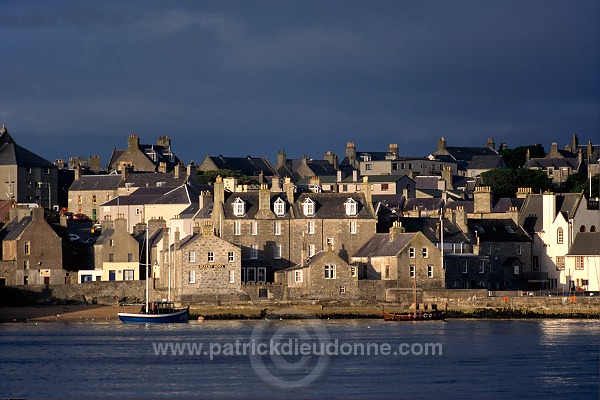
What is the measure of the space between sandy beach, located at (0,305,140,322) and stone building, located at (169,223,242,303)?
11.0ft

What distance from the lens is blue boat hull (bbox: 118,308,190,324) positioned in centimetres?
8354

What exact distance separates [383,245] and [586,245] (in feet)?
47.4

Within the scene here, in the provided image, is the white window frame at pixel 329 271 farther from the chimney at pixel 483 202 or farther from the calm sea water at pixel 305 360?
the chimney at pixel 483 202

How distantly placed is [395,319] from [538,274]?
16.6m

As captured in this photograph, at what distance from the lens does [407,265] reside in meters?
88.5

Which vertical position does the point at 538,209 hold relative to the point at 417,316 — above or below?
above

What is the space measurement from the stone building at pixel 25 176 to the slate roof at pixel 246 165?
66.1 ft

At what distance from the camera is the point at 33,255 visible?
95375 millimetres

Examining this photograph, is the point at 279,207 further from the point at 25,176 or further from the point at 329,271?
the point at 25,176

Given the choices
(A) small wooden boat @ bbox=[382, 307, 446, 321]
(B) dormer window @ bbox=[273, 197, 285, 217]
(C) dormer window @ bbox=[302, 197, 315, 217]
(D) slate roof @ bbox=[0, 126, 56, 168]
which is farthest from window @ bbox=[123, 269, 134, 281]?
(D) slate roof @ bbox=[0, 126, 56, 168]

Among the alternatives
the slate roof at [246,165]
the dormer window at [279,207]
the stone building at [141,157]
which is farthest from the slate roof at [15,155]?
the dormer window at [279,207]

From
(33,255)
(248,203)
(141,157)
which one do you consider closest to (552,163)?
(141,157)

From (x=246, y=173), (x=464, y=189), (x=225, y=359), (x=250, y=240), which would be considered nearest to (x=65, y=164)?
(x=246, y=173)

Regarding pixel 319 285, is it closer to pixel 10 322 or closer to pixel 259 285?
pixel 259 285
